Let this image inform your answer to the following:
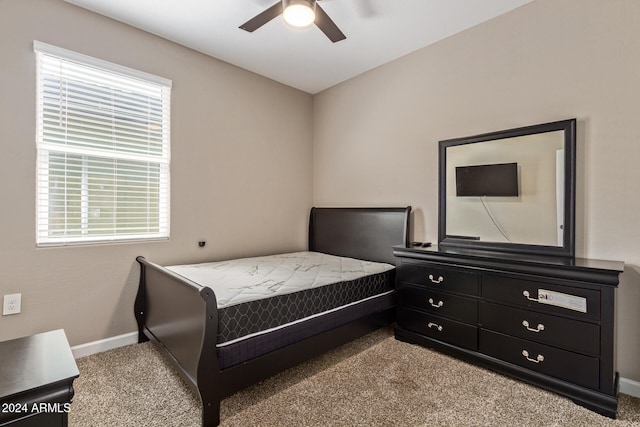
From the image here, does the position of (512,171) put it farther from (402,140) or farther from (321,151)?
(321,151)

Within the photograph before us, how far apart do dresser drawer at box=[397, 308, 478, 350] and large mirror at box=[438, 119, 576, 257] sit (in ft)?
2.10

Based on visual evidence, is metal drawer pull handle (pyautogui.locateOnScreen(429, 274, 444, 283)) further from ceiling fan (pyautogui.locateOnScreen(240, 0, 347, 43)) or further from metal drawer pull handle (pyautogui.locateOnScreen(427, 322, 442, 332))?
ceiling fan (pyautogui.locateOnScreen(240, 0, 347, 43))

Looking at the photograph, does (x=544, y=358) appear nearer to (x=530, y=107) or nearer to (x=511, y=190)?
(x=511, y=190)

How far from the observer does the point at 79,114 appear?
237cm

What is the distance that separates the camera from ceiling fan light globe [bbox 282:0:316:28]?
187 cm

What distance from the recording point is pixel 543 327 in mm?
1881

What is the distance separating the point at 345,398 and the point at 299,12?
2.34m

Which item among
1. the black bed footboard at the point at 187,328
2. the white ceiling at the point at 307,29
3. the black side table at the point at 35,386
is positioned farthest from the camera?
the white ceiling at the point at 307,29

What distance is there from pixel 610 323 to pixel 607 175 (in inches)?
36.9

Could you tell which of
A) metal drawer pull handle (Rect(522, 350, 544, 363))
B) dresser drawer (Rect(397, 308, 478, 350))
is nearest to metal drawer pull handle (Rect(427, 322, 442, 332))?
dresser drawer (Rect(397, 308, 478, 350))

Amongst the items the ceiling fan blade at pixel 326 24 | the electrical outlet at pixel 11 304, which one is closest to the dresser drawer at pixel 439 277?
the ceiling fan blade at pixel 326 24

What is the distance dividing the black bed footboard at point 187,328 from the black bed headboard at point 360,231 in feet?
6.26

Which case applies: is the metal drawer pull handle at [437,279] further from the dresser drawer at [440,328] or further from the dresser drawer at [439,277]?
the dresser drawer at [440,328]

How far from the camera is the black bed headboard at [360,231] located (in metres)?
3.04
